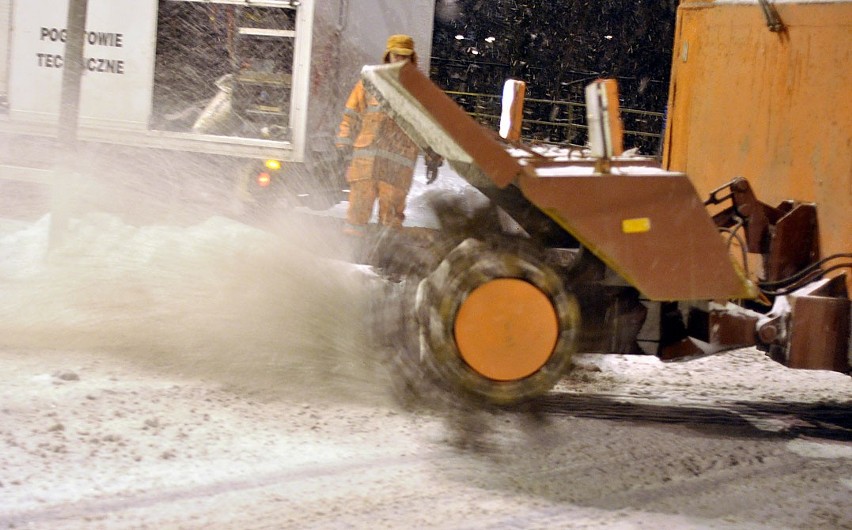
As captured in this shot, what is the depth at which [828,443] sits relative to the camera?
491 cm

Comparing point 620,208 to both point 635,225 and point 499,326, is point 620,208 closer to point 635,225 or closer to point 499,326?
point 635,225

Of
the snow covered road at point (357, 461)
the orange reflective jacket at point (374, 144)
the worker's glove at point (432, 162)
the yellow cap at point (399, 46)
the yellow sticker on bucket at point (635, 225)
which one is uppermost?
the yellow cap at point (399, 46)

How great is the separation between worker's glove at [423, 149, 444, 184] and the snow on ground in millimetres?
544

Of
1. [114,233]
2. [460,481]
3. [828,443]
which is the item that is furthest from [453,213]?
[114,233]

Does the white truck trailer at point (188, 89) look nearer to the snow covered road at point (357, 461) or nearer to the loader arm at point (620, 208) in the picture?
the snow covered road at point (357, 461)

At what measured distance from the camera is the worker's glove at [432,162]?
18.2ft

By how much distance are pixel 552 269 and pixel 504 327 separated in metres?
0.37

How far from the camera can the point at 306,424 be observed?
4.53 meters

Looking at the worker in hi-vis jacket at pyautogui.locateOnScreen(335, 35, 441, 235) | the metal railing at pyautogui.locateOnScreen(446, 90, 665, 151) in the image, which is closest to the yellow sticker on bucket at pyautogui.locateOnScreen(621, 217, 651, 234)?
the worker in hi-vis jacket at pyautogui.locateOnScreen(335, 35, 441, 235)

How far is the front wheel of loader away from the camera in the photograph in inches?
170

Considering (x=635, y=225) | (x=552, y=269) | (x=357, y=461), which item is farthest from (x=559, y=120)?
(x=357, y=461)

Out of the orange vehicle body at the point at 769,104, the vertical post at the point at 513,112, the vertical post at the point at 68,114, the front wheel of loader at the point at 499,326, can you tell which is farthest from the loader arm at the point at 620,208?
the vertical post at the point at 68,114

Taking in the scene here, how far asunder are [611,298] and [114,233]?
13.3 feet

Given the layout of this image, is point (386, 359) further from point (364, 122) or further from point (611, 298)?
point (364, 122)
